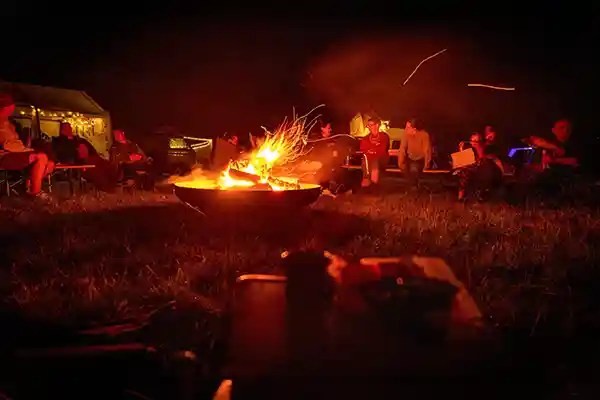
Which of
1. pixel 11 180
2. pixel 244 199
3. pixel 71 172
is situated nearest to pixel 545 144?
pixel 244 199

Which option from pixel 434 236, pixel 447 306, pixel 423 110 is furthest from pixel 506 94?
pixel 447 306

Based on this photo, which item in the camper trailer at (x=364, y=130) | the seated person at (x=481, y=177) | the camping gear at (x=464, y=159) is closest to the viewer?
the seated person at (x=481, y=177)

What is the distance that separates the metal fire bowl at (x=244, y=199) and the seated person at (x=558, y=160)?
573 centimetres

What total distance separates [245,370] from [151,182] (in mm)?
10518

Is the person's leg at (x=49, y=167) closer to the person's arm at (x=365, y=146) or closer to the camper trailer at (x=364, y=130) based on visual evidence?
the person's arm at (x=365, y=146)

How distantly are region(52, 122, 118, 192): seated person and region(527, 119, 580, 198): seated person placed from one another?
8741mm

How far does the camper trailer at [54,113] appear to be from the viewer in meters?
14.8

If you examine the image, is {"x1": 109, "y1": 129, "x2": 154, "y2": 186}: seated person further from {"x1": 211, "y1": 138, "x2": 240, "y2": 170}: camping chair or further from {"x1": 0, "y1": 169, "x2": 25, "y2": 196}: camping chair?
{"x1": 0, "y1": 169, "x2": 25, "y2": 196}: camping chair

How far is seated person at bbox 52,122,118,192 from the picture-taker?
10.9 metres

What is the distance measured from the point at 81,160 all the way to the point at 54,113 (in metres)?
5.81

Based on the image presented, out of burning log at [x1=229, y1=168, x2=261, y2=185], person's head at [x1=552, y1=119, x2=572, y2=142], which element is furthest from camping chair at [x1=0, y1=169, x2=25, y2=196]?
person's head at [x1=552, y1=119, x2=572, y2=142]

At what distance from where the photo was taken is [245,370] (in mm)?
1728

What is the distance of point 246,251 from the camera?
5340mm

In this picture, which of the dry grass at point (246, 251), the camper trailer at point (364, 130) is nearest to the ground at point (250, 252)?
the dry grass at point (246, 251)
